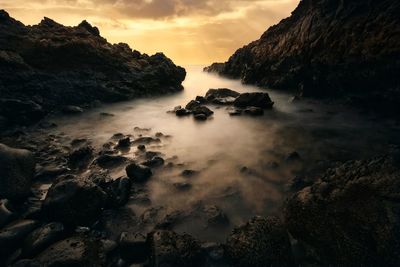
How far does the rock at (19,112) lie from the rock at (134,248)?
35.0ft

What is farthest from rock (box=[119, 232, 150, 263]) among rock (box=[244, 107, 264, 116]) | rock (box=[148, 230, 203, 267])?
rock (box=[244, 107, 264, 116])

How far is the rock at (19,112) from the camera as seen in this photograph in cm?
1364

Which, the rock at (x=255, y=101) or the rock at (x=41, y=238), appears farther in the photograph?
the rock at (x=255, y=101)

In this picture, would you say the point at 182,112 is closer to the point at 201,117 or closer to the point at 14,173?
the point at 201,117

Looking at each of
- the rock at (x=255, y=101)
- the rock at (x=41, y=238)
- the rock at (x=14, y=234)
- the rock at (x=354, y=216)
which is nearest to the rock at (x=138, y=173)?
the rock at (x=41, y=238)

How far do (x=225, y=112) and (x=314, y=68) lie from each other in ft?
24.7

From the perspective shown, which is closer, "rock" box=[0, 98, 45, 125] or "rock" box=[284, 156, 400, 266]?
"rock" box=[284, 156, 400, 266]

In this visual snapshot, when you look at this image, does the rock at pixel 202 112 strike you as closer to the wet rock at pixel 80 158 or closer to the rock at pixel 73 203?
the wet rock at pixel 80 158

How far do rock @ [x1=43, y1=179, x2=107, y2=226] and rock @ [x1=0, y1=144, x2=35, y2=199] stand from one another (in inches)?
44.8

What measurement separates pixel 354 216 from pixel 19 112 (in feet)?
47.3

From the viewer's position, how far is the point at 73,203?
20.6ft

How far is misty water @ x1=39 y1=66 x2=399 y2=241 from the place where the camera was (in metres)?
7.19

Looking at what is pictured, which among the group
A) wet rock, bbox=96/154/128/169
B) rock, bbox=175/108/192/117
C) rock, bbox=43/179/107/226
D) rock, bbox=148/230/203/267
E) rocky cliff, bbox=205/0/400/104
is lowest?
rock, bbox=175/108/192/117

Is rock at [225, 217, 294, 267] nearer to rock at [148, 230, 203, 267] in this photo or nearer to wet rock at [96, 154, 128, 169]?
rock at [148, 230, 203, 267]
